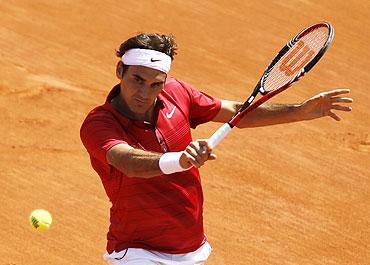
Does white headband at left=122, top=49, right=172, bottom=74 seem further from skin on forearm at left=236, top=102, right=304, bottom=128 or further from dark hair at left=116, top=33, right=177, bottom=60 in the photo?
skin on forearm at left=236, top=102, right=304, bottom=128

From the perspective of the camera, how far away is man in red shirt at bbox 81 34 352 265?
530cm

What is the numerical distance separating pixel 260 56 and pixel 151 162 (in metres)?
8.66

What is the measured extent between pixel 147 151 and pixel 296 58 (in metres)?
1.44

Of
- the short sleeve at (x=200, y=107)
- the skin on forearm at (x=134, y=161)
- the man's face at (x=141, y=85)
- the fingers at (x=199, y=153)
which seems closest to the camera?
the fingers at (x=199, y=153)

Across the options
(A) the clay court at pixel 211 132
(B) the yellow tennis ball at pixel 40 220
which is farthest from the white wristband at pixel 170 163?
(A) the clay court at pixel 211 132

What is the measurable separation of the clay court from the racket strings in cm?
294

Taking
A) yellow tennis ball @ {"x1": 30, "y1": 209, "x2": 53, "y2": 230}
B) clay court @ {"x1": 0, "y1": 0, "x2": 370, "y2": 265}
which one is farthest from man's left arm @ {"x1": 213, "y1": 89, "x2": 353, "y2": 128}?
clay court @ {"x1": 0, "y1": 0, "x2": 370, "y2": 265}

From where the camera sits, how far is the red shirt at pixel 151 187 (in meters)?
5.34

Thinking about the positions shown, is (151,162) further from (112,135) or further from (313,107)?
(313,107)

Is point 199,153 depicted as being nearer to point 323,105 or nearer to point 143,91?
point 143,91

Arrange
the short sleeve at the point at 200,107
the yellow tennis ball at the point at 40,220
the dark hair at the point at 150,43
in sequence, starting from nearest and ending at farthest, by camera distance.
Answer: the dark hair at the point at 150,43, the short sleeve at the point at 200,107, the yellow tennis ball at the point at 40,220

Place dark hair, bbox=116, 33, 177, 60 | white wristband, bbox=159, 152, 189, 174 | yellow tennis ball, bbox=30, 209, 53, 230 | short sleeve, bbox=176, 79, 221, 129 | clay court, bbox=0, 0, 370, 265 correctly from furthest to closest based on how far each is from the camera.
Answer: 1. clay court, bbox=0, 0, 370, 265
2. yellow tennis ball, bbox=30, 209, 53, 230
3. short sleeve, bbox=176, 79, 221, 129
4. dark hair, bbox=116, 33, 177, 60
5. white wristband, bbox=159, 152, 189, 174

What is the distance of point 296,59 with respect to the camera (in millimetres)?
6051

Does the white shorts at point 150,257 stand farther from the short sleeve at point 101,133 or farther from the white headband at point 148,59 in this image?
the white headband at point 148,59
